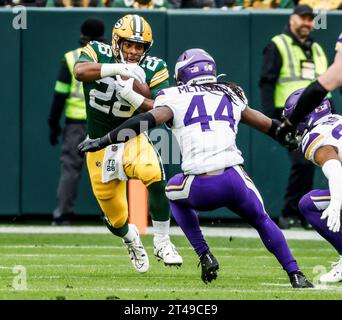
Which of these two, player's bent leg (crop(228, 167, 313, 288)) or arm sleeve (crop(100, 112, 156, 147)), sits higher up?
arm sleeve (crop(100, 112, 156, 147))

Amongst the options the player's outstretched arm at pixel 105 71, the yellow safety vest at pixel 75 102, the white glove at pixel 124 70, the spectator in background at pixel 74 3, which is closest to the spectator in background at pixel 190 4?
the spectator in background at pixel 74 3

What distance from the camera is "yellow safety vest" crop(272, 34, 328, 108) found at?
1325 cm

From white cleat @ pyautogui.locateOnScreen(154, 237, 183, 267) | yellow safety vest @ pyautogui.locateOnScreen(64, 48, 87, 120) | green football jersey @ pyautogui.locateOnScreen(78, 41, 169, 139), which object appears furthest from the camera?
yellow safety vest @ pyautogui.locateOnScreen(64, 48, 87, 120)

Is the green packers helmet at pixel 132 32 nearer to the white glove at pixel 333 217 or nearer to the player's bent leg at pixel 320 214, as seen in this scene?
the player's bent leg at pixel 320 214

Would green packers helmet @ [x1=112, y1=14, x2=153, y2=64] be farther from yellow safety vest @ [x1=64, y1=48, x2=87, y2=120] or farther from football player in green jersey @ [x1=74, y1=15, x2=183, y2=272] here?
yellow safety vest @ [x1=64, y1=48, x2=87, y2=120]

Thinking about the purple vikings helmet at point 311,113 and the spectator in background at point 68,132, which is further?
the spectator in background at point 68,132

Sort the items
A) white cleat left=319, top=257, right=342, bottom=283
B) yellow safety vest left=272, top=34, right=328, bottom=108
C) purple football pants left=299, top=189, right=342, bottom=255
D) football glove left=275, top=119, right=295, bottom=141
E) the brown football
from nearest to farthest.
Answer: football glove left=275, top=119, right=295, bottom=141, purple football pants left=299, top=189, right=342, bottom=255, white cleat left=319, top=257, right=342, bottom=283, the brown football, yellow safety vest left=272, top=34, right=328, bottom=108

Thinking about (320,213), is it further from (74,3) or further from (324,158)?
(74,3)

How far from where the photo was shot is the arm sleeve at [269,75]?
1313cm

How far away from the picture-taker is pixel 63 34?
14.1 meters

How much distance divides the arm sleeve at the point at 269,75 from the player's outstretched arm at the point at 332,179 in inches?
184

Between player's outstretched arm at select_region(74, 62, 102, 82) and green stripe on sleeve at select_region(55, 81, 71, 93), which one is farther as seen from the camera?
green stripe on sleeve at select_region(55, 81, 71, 93)

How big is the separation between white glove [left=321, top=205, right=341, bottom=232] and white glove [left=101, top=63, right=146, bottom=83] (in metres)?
1.67

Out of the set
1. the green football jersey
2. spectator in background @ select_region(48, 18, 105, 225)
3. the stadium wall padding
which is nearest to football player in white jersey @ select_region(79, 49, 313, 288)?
the green football jersey
